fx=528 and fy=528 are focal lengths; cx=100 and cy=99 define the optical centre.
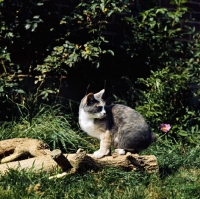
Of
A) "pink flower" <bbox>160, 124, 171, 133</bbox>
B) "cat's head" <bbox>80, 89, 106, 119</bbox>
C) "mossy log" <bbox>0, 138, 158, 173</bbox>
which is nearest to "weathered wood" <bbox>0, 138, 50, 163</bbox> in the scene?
"mossy log" <bbox>0, 138, 158, 173</bbox>

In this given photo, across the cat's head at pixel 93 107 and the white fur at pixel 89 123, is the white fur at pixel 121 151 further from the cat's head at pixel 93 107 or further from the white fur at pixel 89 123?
the cat's head at pixel 93 107

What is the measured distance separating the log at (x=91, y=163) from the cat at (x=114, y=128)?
0.15m

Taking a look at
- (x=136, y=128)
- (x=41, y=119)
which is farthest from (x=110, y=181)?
(x=41, y=119)

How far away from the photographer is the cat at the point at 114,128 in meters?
5.59

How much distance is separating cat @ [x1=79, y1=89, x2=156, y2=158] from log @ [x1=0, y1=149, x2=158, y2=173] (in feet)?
0.50

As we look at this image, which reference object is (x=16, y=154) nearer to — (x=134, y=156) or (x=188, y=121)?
(x=134, y=156)

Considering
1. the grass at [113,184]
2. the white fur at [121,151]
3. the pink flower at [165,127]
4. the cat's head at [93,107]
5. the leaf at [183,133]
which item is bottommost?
the leaf at [183,133]

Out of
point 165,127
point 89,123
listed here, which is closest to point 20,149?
point 89,123

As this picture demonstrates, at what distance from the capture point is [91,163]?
5.21 metres

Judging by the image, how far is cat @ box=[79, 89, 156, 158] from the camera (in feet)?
18.4

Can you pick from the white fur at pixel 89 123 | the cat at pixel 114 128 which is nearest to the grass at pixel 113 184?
the cat at pixel 114 128

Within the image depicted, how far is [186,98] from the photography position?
25.8ft

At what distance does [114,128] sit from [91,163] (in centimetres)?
63

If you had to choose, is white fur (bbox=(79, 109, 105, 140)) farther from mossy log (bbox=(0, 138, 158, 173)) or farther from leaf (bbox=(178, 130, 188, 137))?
leaf (bbox=(178, 130, 188, 137))
